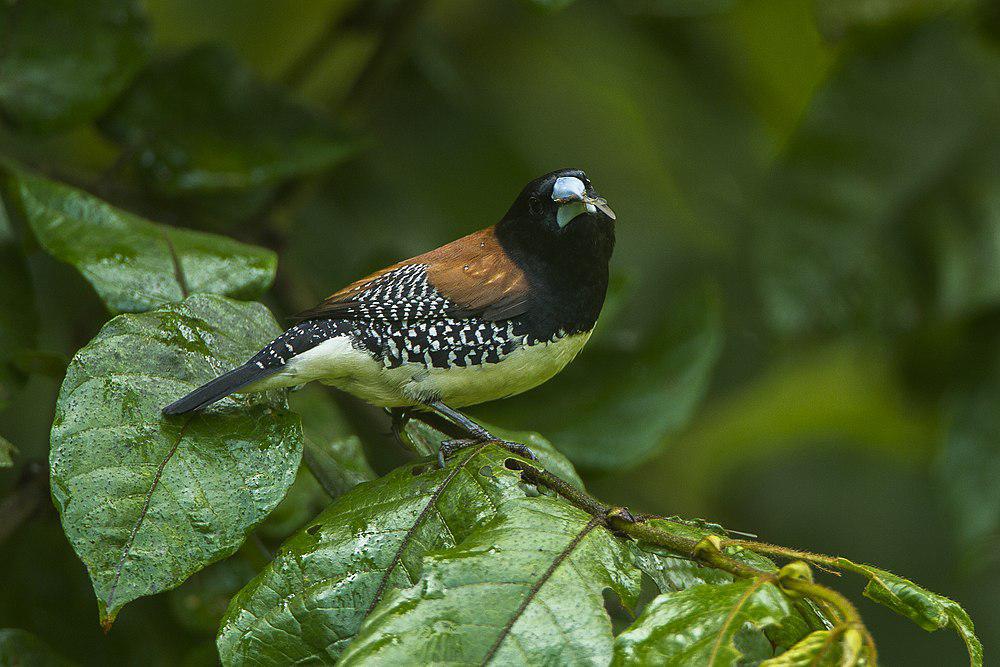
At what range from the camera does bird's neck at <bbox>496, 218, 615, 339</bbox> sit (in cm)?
218

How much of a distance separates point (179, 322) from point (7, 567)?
3.70 ft

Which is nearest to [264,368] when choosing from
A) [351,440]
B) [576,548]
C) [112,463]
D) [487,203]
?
[112,463]

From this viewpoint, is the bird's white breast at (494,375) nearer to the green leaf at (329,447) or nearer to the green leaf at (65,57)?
the green leaf at (329,447)

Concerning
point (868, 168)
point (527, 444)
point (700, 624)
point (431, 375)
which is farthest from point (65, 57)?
point (868, 168)

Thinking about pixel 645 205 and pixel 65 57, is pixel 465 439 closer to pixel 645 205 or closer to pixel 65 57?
pixel 65 57

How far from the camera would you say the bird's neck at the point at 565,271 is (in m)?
2.18

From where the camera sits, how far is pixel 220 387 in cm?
173

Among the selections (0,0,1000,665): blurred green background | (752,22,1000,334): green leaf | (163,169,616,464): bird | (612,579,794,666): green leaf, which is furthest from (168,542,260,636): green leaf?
(752,22,1000,334): green leaf

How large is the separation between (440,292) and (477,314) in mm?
92

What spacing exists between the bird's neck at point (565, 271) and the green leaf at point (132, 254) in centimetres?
54

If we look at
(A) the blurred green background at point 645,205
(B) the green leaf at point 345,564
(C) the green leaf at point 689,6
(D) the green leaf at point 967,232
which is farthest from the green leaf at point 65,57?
(D) the green leaf at point 967,232

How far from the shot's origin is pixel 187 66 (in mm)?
3027

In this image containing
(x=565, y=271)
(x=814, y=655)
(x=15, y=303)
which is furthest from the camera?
(x=15, y=303)

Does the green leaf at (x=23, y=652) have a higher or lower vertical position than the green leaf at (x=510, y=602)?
lower
